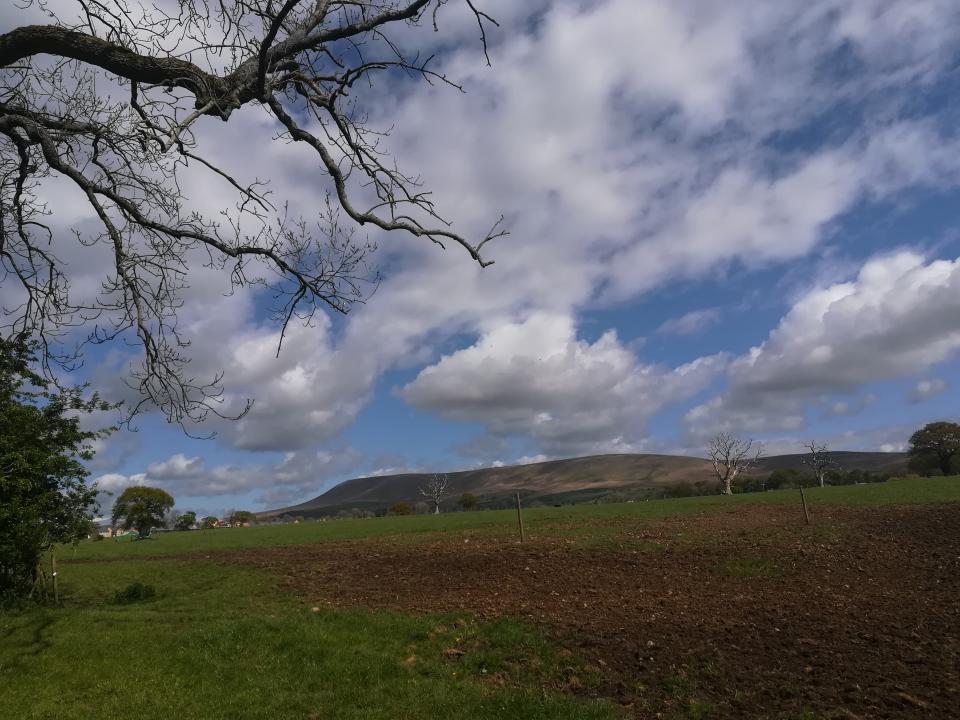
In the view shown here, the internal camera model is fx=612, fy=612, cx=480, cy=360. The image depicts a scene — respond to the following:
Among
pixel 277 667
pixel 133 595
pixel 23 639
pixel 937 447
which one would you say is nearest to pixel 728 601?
pixel 277 667

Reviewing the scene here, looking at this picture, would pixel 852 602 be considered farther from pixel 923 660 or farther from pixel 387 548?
pixel 387 548

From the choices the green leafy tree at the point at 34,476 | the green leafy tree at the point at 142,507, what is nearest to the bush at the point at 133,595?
the green leafy tree at the point at 34,476

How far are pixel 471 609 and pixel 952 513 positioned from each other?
21.0 meters

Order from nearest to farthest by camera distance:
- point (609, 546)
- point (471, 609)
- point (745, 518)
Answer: point (471, 609) < point (609, 546) < point (745, 518)

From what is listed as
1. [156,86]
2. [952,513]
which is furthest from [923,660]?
[952,513]

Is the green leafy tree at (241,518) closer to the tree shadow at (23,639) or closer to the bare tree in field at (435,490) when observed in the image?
the bare tree in field at (435,490)

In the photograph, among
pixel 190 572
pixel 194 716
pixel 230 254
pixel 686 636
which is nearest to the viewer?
pixel 230 254

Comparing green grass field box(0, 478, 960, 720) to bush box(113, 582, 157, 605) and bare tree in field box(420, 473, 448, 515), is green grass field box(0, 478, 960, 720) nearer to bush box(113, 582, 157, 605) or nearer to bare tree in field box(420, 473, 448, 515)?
bush box(113, 582, 157, 605)

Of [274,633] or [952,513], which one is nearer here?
[274,633]

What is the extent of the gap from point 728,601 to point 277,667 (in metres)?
8.56

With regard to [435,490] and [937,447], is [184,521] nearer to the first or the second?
[435,490]

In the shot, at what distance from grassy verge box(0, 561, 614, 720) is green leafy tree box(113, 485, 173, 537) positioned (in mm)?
96047

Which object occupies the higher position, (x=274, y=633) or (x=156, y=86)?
(x=156, y=86)

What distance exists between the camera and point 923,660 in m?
8.41
